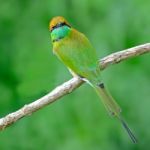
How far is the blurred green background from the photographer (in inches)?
113

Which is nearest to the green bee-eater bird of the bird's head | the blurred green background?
the bird's head

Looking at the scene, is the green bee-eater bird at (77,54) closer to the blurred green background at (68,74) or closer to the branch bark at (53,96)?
the branch bark at (53,96)

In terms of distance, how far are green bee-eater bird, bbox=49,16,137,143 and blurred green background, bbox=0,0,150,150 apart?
561 millimetres

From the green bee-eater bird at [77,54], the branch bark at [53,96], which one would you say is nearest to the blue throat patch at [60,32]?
the green bee-eater bird at [77,54]

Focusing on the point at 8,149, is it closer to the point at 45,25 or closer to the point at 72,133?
the point at 72,133

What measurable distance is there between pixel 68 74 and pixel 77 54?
25.2 inches

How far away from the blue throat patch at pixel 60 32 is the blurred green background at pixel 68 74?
55 centimetres

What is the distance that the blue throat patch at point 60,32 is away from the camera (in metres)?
2.23

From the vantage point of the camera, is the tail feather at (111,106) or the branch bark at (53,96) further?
the branch bark at (53,96)

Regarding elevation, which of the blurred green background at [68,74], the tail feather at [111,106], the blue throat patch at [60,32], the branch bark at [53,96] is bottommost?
the tail feather at [111,106]

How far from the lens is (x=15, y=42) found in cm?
302

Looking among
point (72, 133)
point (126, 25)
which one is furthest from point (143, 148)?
point (126, 25)

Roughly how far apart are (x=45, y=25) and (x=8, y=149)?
0.44m

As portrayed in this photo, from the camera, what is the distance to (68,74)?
2.82 metres
